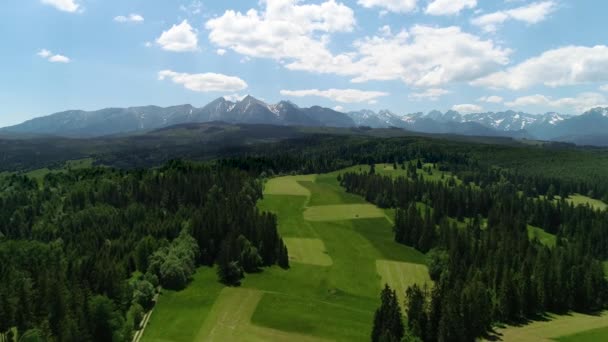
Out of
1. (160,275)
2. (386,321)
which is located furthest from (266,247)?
(386,321)

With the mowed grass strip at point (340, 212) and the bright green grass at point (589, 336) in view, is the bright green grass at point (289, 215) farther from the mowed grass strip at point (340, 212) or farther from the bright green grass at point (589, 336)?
the bright green grass at point (589, 336)

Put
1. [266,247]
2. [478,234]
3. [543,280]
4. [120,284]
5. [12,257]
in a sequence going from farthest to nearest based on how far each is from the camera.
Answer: [478,234]
[266,247]
[12,257]
[543,280]
[120,284]

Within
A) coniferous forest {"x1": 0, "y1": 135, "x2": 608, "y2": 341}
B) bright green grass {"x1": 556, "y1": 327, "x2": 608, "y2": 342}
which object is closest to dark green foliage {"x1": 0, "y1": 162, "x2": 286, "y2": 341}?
coniferous forest {"x1": 0, "y1": 135, "x2": 608, "y2": 341}

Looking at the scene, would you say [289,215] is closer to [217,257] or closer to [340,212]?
[340,212]

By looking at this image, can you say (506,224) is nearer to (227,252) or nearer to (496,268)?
(496,268)

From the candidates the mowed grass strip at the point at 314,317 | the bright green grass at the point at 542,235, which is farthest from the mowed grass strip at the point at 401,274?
the bright green grass at the point at 542,235

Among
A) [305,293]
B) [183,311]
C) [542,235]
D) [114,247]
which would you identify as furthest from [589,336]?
[114,247]
